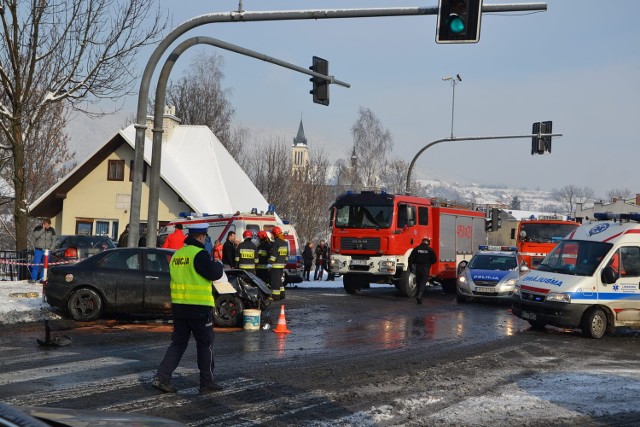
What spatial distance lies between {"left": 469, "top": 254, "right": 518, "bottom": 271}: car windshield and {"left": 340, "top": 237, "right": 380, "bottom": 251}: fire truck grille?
9.48ft

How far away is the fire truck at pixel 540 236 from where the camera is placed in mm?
29297

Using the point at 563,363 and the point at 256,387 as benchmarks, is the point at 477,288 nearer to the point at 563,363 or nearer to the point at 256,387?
the point at 563,363

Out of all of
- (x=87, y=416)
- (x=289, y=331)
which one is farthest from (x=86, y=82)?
(x=87, y=416)

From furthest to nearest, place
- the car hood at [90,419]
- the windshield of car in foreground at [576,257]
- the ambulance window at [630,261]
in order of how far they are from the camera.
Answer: the windshield of car in foreground at [576,257] < the ambulance window at [630,261] < the car hood at [90,419]

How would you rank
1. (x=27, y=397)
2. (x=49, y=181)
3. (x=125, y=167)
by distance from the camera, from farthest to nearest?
(x=49, y=181) → (x=125, y=167) → (x=27, y=397)

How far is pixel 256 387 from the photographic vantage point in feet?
29.9

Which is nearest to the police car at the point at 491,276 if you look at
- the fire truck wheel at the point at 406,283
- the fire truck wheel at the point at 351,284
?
the fire truck wheel at the point at 406,283

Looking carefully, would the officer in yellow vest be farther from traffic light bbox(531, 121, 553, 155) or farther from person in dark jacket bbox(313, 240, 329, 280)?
person in dark jacket bbox(313, 240, 329, 280)

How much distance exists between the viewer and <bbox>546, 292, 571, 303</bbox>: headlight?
15.4m

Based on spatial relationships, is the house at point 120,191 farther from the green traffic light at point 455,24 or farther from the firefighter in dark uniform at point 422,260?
the green traffic light at point 455,24

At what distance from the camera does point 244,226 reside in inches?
1000

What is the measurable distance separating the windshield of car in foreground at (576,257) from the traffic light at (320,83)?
6.02 metres

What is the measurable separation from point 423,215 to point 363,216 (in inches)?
99.5

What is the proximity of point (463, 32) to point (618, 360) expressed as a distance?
581cm
